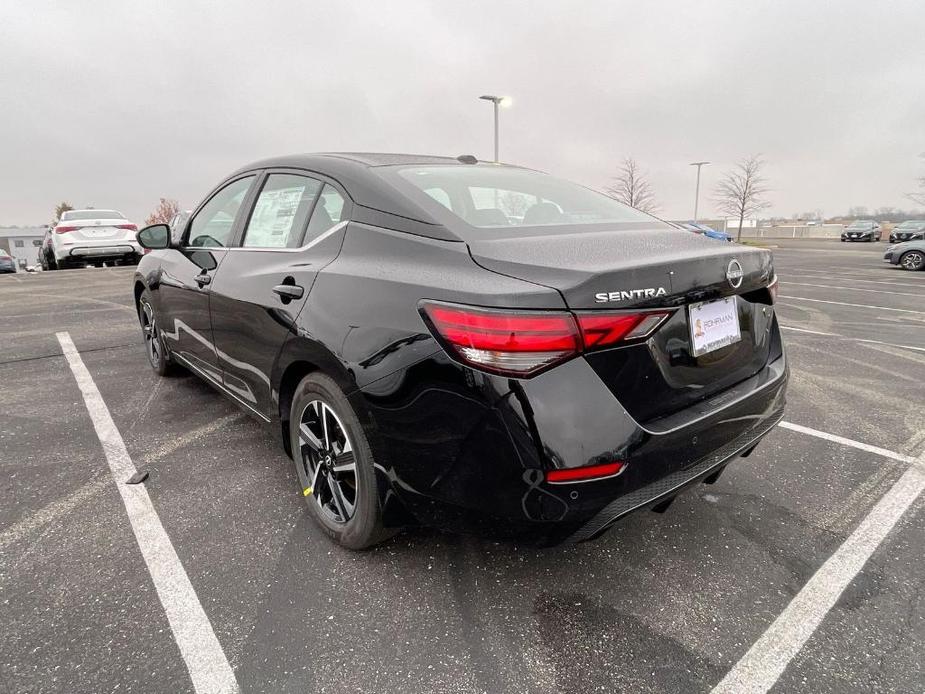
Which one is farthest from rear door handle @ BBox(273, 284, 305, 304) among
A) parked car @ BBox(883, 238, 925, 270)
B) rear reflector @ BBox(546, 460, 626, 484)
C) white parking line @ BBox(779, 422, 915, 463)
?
parked car @ BBox(883, 238, 925, 270)

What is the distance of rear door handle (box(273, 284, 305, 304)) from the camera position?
2225 millimetres

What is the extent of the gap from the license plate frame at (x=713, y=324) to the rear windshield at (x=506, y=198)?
650 mm

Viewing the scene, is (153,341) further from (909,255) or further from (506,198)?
(909,255)

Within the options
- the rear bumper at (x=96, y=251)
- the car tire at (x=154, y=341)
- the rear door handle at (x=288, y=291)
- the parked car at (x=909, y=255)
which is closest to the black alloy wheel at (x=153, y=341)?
the car tire at (x=154, y=341)

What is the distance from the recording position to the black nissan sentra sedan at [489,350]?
5.11 ft

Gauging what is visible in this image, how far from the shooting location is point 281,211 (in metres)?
2.66

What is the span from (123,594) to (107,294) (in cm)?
915

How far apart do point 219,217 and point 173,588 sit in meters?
2.16

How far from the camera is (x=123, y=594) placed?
2.00 m

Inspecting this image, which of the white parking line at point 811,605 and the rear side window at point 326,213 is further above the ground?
the rear side window at point 326,213

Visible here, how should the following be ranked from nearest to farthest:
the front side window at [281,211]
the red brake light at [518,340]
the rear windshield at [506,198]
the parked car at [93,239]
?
1. the red brake light at [518,340]
2. the rear windshield at [506,198]
3. the front side window at [281,211]
4. the parked car at [93,239]

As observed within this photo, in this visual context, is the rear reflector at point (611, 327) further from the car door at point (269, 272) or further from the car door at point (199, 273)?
the car door at point (199, 273)

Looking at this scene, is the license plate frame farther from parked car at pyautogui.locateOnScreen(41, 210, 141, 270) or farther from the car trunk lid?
parked car at pyautogui.locateOnScreen(41, 210, 141, 270)

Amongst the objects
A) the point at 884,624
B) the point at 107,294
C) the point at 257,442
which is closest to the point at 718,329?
the point at 884,624
